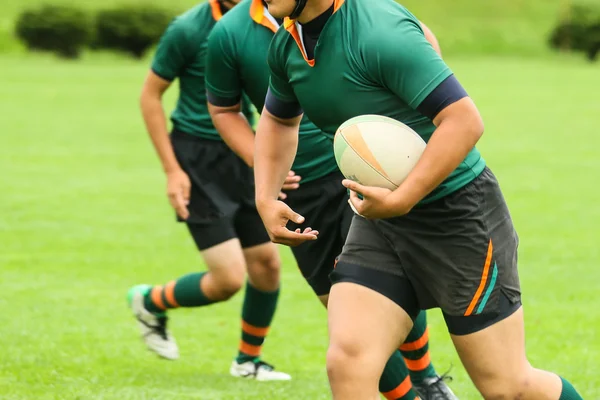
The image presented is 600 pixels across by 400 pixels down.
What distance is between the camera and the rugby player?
4031 millimetres

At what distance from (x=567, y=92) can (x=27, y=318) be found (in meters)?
22.0

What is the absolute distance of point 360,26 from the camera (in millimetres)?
4160

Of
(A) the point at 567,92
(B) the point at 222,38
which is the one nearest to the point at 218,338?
(B) the point at 222,38

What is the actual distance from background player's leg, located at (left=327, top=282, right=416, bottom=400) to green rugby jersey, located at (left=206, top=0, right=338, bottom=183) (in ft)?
5.04

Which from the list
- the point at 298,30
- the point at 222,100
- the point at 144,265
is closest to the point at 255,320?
the point at 222,100

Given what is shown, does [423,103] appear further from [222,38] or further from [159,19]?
[159,19]

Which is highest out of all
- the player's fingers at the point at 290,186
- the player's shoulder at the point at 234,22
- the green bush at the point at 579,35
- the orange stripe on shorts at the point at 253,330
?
the player's shoulder at the point at 234,22

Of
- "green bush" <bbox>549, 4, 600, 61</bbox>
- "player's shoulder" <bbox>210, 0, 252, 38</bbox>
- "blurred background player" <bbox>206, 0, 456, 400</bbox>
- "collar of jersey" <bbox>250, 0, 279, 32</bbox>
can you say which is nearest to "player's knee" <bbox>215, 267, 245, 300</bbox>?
"blurred background player" <bbox>206, 0, 456, 400</bbox>

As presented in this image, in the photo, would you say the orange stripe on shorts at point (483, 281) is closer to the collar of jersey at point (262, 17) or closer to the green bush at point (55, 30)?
the collar of jersey at point (262, 17)

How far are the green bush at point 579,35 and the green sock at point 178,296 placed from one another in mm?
39251

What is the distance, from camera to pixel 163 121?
688cm

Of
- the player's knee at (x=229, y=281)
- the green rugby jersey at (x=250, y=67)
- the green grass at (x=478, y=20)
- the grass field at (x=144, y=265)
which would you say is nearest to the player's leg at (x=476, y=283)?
the green rugby jersey at (x=250, y=67)

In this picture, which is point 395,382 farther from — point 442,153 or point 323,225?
point 442,153

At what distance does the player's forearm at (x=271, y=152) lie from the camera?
4805mm
